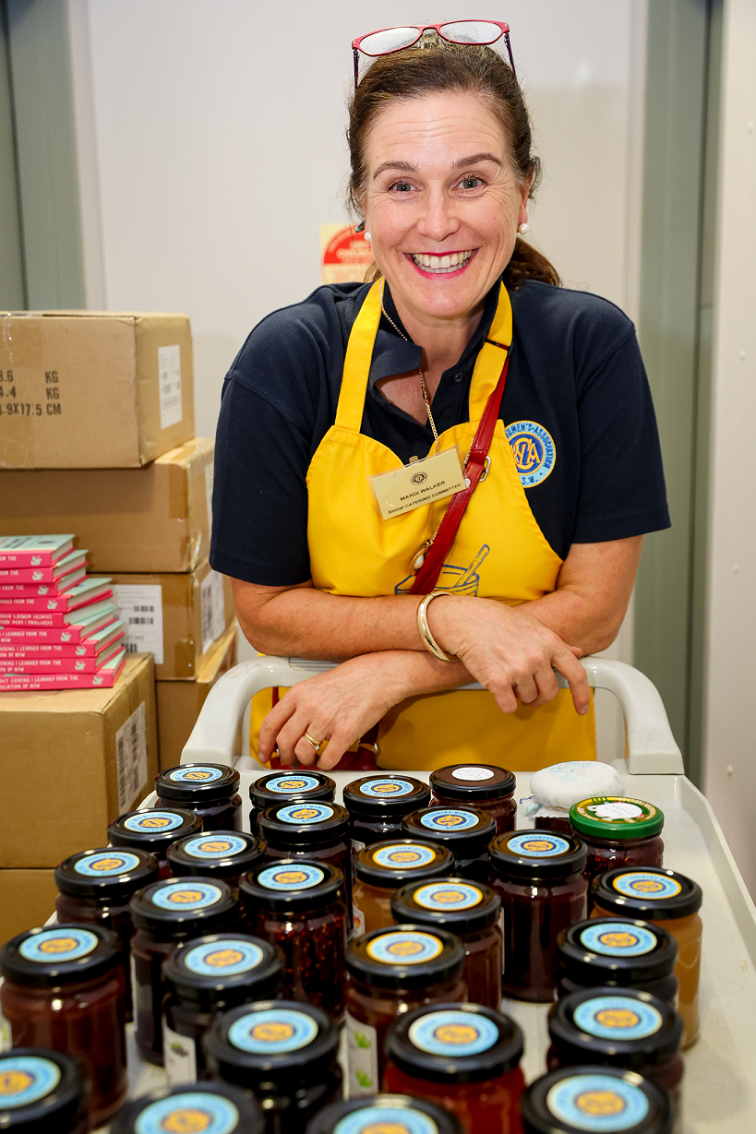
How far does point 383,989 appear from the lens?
65 centimetres

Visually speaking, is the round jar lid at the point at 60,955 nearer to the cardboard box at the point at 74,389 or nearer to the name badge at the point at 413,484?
the name badge at the point at 413,484

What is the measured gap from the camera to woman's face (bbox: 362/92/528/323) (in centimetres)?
143

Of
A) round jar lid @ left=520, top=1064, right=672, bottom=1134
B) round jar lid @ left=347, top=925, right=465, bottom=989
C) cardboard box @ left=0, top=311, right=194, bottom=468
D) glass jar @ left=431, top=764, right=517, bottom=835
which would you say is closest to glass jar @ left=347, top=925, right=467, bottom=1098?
round jar lid @ left=347, top=925, right=465, bottom=989

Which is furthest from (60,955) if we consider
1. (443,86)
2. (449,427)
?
(443,86)

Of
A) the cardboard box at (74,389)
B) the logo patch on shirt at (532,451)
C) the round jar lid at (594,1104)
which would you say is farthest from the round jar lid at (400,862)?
the cardboard box at (74,389)

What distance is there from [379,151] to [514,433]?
0.46 meters

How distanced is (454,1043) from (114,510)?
1530 millimetres

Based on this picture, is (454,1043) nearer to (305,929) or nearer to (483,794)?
(305,929)

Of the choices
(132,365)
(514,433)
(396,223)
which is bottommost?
(514,433)

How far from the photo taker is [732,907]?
0.98 m

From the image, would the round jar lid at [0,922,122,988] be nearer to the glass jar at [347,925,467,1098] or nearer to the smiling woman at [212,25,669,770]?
the glass jar at [347,925,467,1098]

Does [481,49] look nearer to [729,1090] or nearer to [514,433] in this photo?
[514,433]

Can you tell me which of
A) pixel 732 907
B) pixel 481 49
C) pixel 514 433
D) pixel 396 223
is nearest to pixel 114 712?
pixel 514 433

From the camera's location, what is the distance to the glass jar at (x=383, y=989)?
646 millimetres
